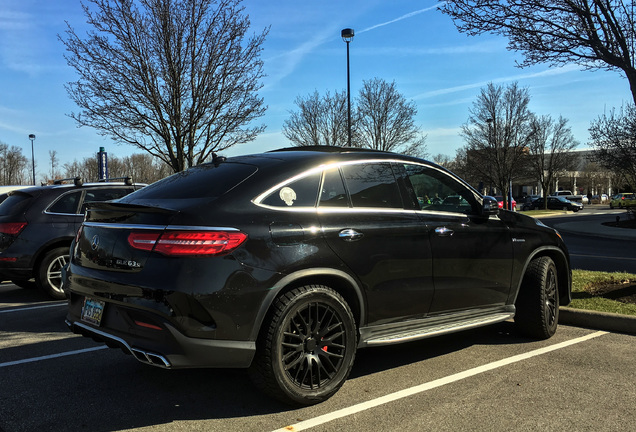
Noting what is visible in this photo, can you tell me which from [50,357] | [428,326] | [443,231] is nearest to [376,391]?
[428,326]

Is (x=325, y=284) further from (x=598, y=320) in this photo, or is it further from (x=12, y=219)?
(x=12, y=219)

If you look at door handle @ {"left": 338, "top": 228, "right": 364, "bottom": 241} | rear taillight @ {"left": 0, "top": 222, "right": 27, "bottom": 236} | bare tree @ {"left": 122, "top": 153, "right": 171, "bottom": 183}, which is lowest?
rear taillight @ {"left": 0, "top": 222, "right": 27, "bottom": 236}

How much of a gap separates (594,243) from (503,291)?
47.2 feet

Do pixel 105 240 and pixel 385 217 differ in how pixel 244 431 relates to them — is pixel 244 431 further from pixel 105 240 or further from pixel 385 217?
pixel 385 217

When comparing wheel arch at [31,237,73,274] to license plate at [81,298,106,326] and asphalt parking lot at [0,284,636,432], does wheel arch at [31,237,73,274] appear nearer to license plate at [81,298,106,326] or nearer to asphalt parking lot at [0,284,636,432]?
asphalt parking lot at [0,284,636,432]

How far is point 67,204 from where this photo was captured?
308 inches

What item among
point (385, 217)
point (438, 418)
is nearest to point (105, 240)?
point (385, 217)

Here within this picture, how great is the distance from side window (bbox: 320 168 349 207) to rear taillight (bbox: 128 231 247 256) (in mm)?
790

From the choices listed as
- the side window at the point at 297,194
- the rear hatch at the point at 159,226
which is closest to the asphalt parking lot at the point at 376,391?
the rear hatch at the point at 159,226

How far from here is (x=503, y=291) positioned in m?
4.70

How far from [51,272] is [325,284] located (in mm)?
5645

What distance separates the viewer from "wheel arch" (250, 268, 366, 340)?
125 inches

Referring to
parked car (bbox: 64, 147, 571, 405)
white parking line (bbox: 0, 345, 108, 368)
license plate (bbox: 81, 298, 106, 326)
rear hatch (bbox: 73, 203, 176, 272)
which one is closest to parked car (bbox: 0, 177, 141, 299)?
white parking line (bbox: 0, 345, 108, 368)

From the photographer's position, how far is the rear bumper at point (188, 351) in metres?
3.01
